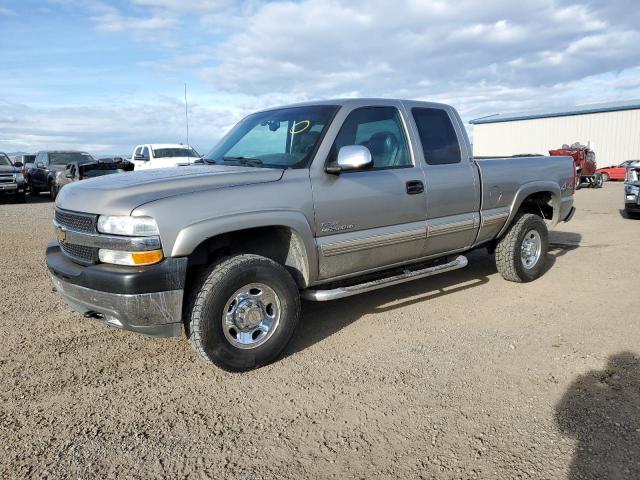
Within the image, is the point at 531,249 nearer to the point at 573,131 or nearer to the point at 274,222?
the point at 274,222

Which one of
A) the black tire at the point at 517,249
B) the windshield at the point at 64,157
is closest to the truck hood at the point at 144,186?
the black tire at the point at 517,249

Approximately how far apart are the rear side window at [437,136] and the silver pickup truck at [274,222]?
1 cm

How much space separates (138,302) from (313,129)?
1.97 m

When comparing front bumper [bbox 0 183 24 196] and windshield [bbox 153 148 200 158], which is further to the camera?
windshield [bbox 153 148 200 158]

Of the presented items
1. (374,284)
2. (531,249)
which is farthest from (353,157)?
(531,249)

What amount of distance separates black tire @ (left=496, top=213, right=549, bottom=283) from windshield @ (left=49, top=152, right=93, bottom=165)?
1715 cm

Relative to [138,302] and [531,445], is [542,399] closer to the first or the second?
[531,445]

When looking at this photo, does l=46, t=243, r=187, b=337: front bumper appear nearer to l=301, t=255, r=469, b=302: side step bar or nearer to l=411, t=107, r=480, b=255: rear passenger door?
l=301, t=255, r=469, b=302: side step bar

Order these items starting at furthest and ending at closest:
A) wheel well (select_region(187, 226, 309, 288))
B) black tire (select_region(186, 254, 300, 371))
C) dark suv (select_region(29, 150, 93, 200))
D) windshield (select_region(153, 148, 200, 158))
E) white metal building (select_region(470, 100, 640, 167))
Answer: white metal building (select_region(470, 100, 640, 167)), dark suv (select_region(29, 150, 93, 200)), windshield (select_region(153, 148, 200, 158)), wheel well (select_region(187, 226, 309, 288)), black tire (select_region(186, 254, 300, 371))

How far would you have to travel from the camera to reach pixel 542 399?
3227 mm

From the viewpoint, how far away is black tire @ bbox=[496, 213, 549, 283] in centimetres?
569

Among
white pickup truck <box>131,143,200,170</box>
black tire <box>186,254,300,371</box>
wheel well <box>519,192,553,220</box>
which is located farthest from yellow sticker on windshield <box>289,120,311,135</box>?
white pickup truck <box>131,143,200,170</box>

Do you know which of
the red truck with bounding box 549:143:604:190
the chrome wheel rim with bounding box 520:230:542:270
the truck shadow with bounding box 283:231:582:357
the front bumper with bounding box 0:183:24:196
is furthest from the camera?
the red truck with bounding box 549:143:604:190

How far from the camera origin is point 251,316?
3.61 meters
